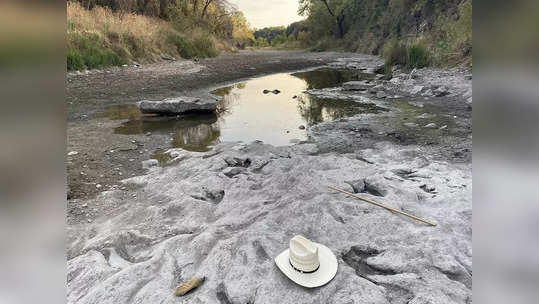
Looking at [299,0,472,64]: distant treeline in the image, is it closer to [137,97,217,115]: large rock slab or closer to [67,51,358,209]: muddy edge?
[67,51,358,209]: muddy edge

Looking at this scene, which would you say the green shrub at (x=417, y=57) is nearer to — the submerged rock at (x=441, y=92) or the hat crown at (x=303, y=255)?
the submerged rock at (x=441, y=92)

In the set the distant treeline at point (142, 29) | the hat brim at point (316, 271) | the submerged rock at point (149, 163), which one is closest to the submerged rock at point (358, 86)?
the submerged rock at point (149, 163)

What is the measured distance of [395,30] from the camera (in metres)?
24.6

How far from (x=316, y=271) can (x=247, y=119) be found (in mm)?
6008

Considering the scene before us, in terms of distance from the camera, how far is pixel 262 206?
10.3ft

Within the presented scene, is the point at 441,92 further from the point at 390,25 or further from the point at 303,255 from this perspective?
the point at 390,25

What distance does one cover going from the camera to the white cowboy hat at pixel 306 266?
1.95 m

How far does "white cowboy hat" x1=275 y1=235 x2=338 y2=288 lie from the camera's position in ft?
6.38

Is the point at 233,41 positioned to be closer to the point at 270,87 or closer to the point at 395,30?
the point at 395,30

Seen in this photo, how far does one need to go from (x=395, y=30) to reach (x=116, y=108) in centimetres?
2338

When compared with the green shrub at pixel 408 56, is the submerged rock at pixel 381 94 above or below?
below

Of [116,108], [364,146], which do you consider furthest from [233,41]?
[364,146]
